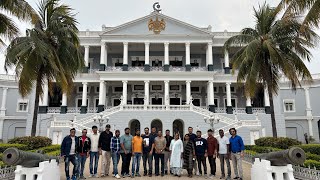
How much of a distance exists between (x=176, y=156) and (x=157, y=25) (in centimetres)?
2497

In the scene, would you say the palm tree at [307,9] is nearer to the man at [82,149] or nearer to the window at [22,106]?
the man at [82,149]

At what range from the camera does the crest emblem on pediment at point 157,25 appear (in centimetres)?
3270

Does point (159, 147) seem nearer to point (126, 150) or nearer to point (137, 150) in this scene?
point (137, 150)

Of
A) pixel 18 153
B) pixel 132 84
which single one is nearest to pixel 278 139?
pixel 18 153

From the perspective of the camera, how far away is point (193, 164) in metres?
10.2

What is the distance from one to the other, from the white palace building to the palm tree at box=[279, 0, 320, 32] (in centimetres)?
1649

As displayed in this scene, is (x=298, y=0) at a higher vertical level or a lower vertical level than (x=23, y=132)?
higher

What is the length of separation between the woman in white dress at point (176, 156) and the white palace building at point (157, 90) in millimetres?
17102

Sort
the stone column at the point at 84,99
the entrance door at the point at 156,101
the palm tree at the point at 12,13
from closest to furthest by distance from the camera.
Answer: the palm tree at the point at 12,13, the stone column at the point at 84,99, the entrance door at the point at 156,101

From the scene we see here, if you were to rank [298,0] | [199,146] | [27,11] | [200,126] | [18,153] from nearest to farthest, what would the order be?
[18,153] → [199,146] → [298,0] → [27,11] → [200,126]

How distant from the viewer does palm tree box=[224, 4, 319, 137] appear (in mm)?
16203

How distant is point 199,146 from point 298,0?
7.34 m

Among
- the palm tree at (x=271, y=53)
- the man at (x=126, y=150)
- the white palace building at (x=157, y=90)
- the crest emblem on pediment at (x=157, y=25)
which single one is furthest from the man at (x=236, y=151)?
the crest emblem on pediment at (x=157, y=25)

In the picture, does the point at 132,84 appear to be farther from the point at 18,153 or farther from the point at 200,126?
the point at 18,153
